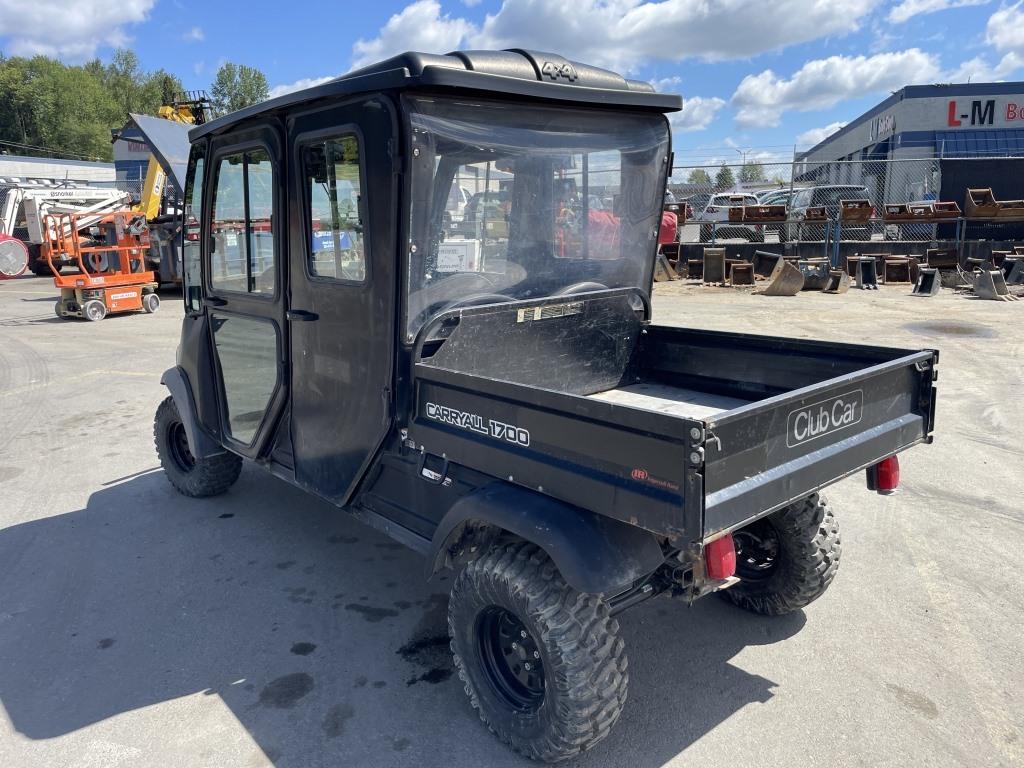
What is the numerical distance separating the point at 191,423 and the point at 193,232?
1.15 m

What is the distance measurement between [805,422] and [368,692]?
2.01 meters

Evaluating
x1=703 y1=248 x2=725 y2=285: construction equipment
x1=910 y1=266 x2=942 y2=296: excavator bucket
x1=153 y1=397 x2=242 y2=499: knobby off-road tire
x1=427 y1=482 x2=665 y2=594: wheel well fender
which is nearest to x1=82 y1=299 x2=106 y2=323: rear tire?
x1=153 y1=397 x2=242 y2=499: knobby off-road tire

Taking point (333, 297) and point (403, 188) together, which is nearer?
point (403, 188)

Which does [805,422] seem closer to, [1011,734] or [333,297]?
[1011,734]

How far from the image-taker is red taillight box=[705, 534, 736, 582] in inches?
99.7

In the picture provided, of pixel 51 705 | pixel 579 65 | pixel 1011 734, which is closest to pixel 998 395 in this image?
pixel 1011 734

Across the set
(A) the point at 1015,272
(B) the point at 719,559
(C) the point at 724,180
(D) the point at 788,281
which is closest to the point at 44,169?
(C) the point at 724,180

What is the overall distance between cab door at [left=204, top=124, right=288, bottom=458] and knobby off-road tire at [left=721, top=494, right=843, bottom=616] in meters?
2.42

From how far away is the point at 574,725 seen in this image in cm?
256

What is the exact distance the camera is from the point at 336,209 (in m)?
3.36

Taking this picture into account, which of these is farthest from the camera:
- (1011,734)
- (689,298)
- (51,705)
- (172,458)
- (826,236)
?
(826,236)

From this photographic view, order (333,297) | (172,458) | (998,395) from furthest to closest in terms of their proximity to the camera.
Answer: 1. (998,395)
2. (172,458)
3. (333,297)

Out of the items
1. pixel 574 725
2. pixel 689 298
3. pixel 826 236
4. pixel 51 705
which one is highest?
pixel 826 236

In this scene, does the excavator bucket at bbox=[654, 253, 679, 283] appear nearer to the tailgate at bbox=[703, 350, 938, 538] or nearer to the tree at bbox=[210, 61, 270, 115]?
the tailgate at bbox=[703, 350, 938, 538]
